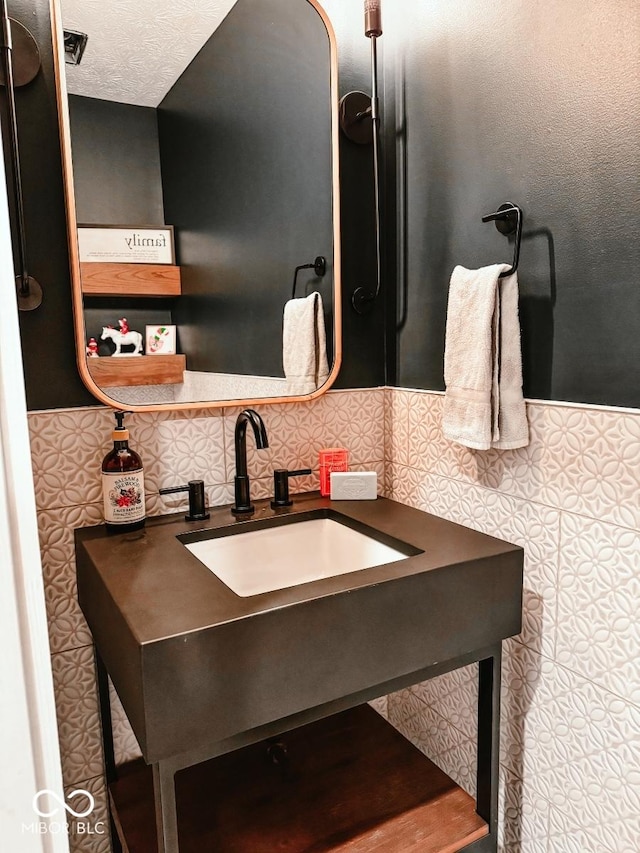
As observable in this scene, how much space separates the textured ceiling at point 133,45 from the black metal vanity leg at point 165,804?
1.21 meters

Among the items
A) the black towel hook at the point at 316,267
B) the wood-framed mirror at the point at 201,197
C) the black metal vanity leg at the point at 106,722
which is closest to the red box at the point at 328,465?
the wood-framed mirror at the point at 201,197

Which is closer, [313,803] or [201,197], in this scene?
[313,803]

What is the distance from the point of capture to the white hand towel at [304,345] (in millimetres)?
1435

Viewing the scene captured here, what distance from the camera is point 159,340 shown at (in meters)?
1.25

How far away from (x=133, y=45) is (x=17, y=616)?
1.22 meters

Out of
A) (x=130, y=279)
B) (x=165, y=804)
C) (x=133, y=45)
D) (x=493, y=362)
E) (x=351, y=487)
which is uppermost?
(x=133, y=45)

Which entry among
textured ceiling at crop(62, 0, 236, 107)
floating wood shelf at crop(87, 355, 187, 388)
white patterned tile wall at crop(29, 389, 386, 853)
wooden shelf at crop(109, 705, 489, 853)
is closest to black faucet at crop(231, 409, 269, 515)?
white patterned tile wall at crop(29, 389, 386, 853)

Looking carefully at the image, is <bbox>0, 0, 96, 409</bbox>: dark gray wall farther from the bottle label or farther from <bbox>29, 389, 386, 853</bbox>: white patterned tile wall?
the bottle label

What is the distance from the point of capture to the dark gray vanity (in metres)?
0.81

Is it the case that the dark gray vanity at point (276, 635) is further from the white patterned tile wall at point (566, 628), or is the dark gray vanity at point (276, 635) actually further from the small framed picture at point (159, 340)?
the small framed picture at point (159, 340)

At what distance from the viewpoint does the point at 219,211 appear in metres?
1.32

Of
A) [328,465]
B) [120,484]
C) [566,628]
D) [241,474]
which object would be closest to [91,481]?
[120,484]

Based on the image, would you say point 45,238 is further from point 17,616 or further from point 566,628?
point 566,628

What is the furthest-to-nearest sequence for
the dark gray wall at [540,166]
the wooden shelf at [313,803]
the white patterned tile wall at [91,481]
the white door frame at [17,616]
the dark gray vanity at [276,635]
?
the white patterned tile wall at [91,481]
the wooden shelf at [313,803]
the dark gray wall at [540,166]
the dark gray vanity at [276,635]
the white door frame at [17,616]
